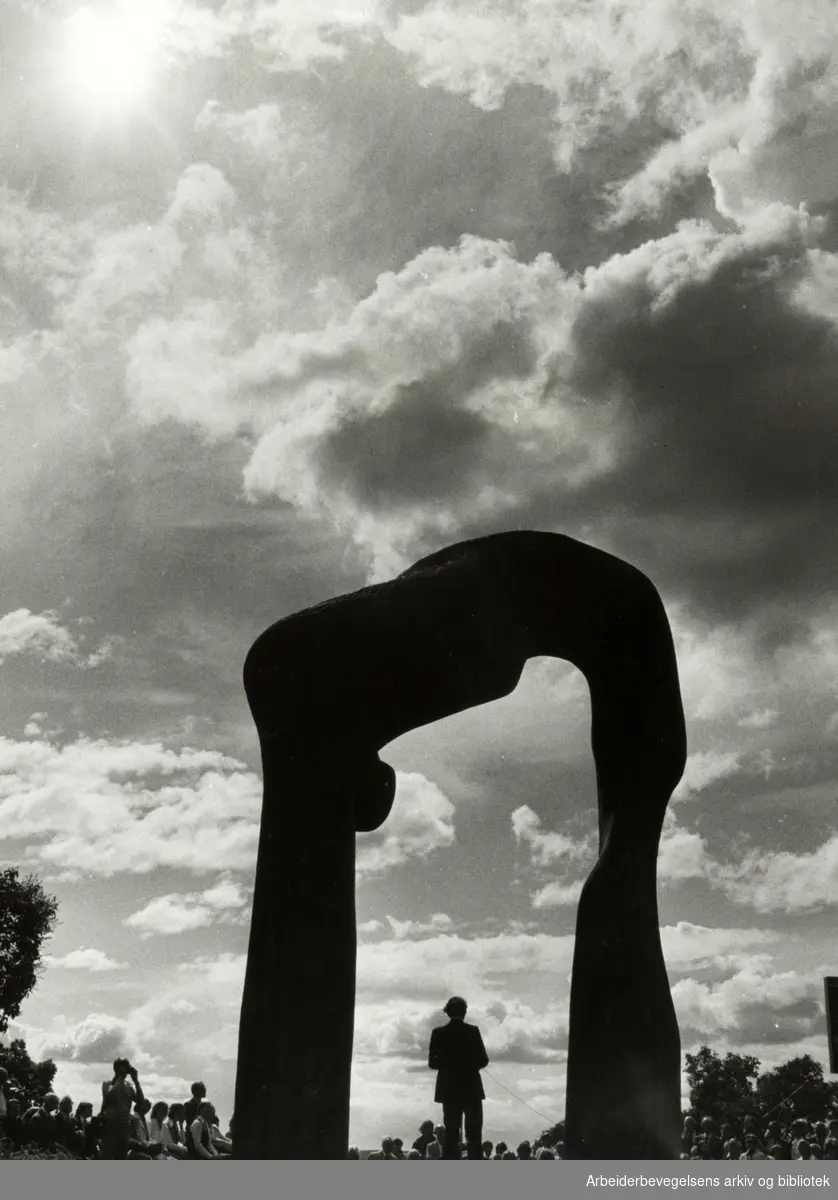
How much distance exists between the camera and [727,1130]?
49.6 ft

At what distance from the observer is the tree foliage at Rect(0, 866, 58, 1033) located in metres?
24.9

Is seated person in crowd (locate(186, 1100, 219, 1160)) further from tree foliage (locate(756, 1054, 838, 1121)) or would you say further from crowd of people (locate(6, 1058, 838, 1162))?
tree foliage (locate(756, 1054, 838, 1121))

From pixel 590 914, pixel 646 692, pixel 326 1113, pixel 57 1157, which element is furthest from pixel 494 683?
pixel 57 1157

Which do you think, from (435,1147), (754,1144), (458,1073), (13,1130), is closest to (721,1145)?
(754,1144)

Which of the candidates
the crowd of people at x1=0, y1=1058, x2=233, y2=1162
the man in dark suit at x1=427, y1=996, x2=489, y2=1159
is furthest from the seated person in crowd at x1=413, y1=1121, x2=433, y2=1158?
the man in dark suit at x1=427, y1=996, x2=489, y2=1159

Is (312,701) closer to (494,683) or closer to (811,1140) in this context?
(494,683)

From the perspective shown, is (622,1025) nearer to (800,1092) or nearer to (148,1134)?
(148,1134)

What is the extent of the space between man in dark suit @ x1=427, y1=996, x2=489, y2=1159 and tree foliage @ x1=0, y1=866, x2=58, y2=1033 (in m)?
18.2

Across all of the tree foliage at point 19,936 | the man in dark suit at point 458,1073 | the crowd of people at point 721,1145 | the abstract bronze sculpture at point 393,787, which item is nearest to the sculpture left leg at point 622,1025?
the abstract bronze sculpture at point 393,787

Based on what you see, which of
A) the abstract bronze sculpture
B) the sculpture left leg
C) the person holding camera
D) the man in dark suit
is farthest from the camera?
the person holding camera

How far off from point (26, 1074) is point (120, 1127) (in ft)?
58.1

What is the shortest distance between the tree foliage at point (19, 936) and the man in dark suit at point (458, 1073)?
18.2m

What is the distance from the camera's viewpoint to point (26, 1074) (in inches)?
1054

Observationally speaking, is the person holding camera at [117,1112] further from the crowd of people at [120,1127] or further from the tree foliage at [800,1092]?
the tree foliage at [800,1092]
